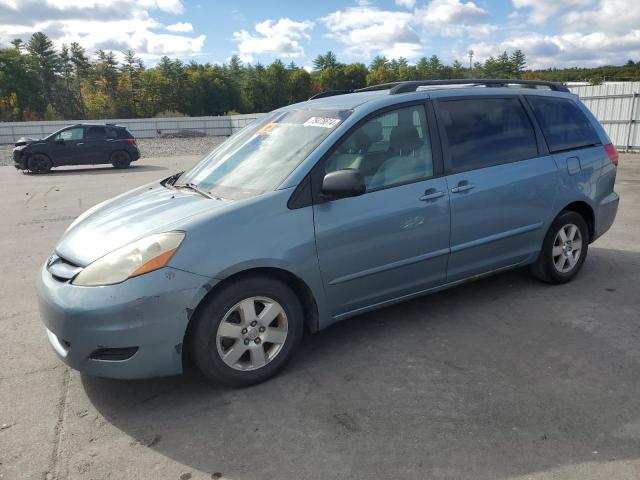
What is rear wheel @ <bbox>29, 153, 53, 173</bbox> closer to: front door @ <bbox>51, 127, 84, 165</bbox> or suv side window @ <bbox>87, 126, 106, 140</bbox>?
front door @ <bbox>51, 127, 84, 165</bbox>

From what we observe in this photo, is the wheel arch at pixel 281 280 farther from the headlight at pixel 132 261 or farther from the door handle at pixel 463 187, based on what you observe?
the door handle at pixel 463 187

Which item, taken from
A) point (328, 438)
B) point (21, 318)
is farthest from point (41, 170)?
point (328, 438)

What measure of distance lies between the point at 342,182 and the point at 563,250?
2.62m

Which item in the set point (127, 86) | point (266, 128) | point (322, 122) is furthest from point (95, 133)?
point (127, 86)

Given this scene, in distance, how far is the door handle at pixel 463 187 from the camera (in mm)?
3844

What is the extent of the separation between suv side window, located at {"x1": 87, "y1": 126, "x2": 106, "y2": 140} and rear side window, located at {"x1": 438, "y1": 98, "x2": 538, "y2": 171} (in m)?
17.2

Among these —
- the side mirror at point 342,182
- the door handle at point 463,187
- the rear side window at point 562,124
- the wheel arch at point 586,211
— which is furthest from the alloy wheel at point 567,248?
the side mirror at point 342,182

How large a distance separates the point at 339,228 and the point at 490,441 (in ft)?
4.92

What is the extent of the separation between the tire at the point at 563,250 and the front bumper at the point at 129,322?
10.5 ft

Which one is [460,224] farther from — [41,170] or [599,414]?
[41,170]

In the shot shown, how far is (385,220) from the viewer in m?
3.50

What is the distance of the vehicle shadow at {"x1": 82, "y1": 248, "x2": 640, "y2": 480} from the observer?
2.52 metres

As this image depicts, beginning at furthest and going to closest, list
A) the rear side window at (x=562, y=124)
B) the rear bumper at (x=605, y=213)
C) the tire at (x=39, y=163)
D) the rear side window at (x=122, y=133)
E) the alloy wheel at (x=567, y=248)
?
the rear side window at (x=122, y=133)
the tire at (x=39, y=163)
the rear bumper at (x=605, y=213)
the alloy wheel at (x=567, y=248)
the rear side window at (x=562, y=124)

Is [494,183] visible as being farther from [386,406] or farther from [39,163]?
[39,163]
